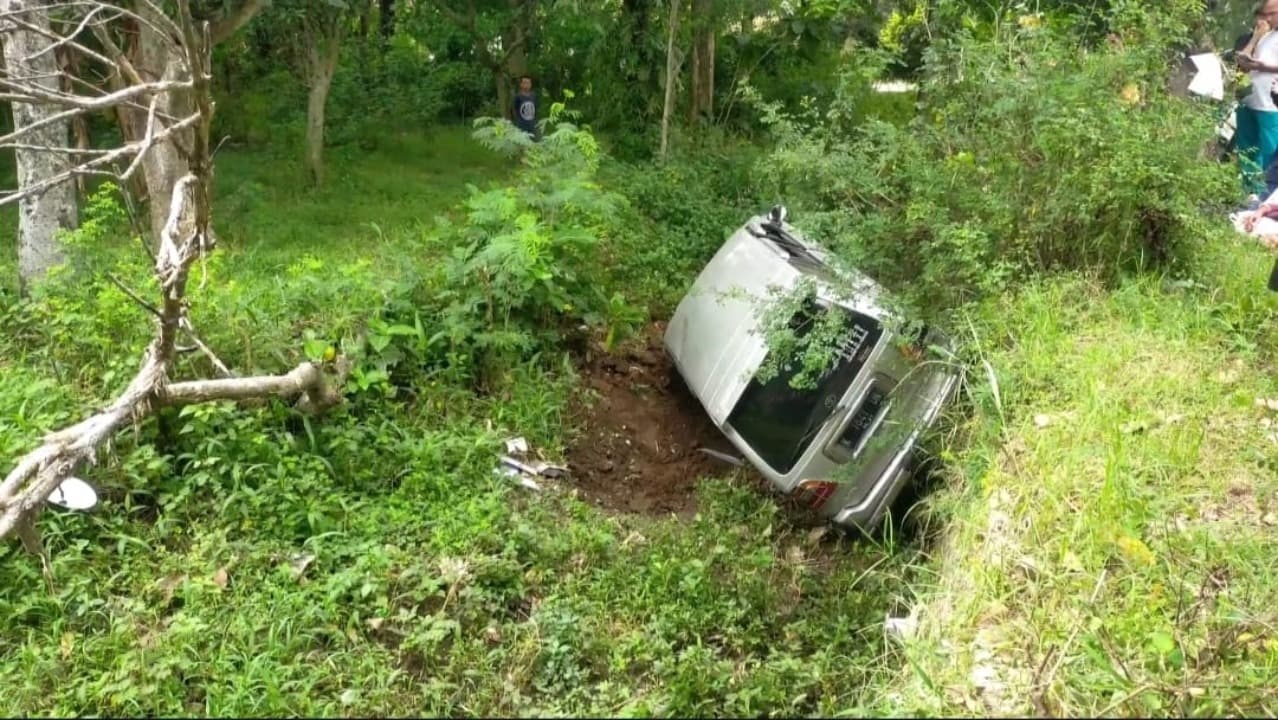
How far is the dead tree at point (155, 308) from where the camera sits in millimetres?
3600

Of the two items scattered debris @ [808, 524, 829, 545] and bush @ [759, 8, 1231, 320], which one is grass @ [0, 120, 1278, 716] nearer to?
scattered debris @ [808, 524, 829, 545]

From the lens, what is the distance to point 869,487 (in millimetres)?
4996

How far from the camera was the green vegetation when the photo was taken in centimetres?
346

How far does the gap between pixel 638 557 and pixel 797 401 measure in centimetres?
125

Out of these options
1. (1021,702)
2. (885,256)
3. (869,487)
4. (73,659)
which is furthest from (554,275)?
(1021,702)

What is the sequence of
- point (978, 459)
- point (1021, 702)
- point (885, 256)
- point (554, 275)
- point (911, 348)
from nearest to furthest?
point (1021, 702) < point (978, 459) < point (911, 348) < point (885, 256) < point (554, 275)

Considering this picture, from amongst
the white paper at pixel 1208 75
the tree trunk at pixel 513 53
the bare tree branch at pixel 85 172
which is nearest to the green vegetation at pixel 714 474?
the bare tree branch at pixel 85 172

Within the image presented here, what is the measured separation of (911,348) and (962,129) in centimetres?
167

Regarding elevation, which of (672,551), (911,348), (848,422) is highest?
(911,348)

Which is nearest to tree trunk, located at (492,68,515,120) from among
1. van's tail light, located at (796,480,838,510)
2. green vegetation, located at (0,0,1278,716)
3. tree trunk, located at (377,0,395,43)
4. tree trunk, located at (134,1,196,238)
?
tree trunk, located at (377,0,395,43)

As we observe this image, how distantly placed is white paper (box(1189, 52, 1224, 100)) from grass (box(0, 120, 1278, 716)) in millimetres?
1523

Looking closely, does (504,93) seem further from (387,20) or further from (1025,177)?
(1025,177)

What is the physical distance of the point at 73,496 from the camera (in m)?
4.30

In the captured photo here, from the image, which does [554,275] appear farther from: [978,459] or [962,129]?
[978,459]
